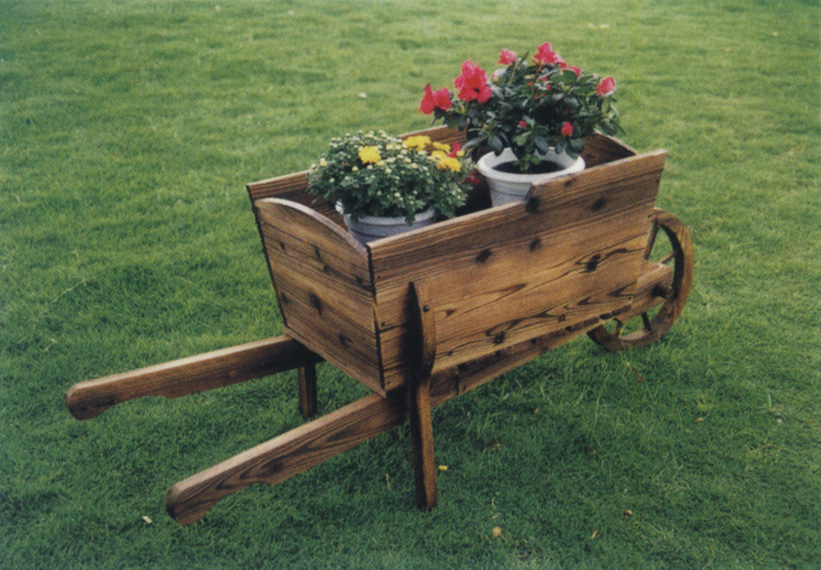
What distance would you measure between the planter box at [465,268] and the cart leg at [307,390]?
0.88ft

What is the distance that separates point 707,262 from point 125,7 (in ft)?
19.6

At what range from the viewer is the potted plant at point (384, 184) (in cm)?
187

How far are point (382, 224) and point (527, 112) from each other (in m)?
0.62

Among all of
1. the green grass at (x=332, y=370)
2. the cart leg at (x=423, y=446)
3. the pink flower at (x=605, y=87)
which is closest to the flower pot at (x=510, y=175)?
the pink flower at (x=605, y=87)

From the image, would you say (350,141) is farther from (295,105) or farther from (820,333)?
(295,105)

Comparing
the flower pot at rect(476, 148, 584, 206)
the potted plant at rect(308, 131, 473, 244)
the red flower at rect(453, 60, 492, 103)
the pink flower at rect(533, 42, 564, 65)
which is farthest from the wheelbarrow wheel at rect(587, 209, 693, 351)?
the potted plant at rect(308, 131, 473, 244)

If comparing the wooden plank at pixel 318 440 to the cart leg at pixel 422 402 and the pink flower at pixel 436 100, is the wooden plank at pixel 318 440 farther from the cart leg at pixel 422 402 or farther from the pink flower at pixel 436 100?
the pink flower at pixel 436 100

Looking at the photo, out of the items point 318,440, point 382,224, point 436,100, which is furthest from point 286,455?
point 436,100

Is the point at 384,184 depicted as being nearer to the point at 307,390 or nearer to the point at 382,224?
the point at 382,224

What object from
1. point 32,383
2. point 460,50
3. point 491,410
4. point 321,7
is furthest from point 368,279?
point 321,7

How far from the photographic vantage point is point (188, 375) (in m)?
2.10

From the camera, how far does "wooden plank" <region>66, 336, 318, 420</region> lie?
2010 mm

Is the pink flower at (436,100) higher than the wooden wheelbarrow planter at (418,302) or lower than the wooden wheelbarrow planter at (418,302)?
higher

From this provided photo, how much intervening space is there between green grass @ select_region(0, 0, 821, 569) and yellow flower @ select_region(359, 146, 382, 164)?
3.57 feet
